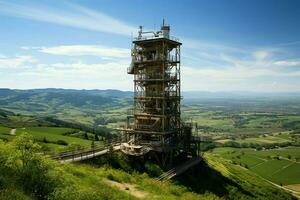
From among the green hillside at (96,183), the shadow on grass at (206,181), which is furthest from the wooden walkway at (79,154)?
the shadow on grass at (206,181)

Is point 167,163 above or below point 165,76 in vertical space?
below

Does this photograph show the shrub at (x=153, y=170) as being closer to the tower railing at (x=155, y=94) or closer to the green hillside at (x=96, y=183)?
the green hillside at (x=96, y=183)

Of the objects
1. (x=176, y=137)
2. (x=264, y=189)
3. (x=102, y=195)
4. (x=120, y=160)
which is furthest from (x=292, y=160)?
(x=102, y=195)

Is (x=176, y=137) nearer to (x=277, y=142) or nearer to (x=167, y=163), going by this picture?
(x=167, y=163)

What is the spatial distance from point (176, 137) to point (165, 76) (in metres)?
9.46

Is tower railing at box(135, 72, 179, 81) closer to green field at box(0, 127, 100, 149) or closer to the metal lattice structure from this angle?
the metal lattice structure

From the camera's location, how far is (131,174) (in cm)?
3969

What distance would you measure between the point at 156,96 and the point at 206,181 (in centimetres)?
1433

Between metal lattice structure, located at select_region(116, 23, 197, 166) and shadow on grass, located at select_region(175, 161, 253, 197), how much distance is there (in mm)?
4132

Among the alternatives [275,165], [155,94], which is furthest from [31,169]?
[275,165]

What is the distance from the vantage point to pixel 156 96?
164 ft

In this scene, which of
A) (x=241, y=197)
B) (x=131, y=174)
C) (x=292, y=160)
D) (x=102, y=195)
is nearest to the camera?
(x=102, y=195)

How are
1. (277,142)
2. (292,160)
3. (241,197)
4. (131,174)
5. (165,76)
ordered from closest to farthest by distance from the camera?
(131,174) → (241,197) → (165,76) → (292,160) → (277,142)

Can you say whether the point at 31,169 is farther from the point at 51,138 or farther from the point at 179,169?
the point at 51,138
